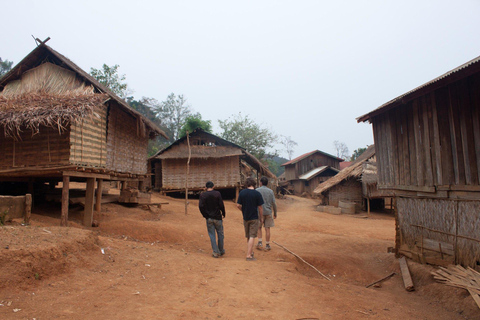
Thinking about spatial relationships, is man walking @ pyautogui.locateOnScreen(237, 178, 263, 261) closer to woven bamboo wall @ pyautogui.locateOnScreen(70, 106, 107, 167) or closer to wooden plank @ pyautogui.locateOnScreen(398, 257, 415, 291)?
wooden plank @ pyautogui.locateOnScreen(398, 257, 415, 291)

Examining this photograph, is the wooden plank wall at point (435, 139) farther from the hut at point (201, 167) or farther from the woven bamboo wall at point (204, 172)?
the woven bamboo wall at point (204, 172)

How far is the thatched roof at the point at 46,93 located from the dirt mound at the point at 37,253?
3.75m

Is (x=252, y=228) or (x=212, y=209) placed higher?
(x=212, y=209)

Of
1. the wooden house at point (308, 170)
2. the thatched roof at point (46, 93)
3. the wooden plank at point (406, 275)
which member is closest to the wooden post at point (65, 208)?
the thatched roof at point (46, 93)

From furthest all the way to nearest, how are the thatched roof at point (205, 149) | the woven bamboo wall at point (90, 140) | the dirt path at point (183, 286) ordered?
the thatched roof at point (205, 149)
the woven bamboo wall at point (90, 140)
the dirt path at point (183, 286)

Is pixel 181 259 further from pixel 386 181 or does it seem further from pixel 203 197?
pixel 386 181

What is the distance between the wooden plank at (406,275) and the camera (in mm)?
6121

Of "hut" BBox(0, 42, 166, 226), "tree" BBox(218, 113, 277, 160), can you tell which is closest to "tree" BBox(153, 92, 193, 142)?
"tree" BBox(218, 113, 277, 160)

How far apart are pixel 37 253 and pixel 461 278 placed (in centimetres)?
715

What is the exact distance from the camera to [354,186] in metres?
20.3

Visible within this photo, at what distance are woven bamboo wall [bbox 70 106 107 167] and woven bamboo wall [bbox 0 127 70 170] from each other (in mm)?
239

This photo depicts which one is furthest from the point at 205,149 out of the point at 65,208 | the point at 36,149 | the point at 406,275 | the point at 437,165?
the point at 437,165

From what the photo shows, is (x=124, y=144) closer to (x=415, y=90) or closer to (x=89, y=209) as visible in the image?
(x=89, y=209)

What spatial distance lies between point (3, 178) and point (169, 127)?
30.1m
